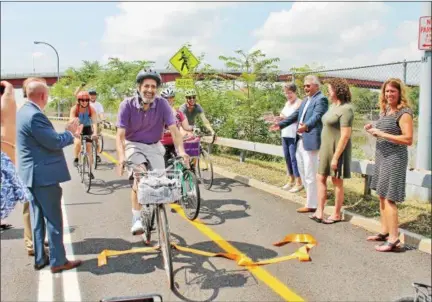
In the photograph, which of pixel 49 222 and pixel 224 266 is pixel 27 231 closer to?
pixel 49 222

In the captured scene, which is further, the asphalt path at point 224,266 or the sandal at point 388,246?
the sandal at point 388,246

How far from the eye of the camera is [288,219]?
5938 millimetres

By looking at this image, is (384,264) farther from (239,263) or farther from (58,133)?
(58,133)

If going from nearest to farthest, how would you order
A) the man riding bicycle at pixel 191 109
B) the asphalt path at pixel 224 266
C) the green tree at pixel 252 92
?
the asphalt path at pixel 224 266
the man riding bicycle at pixel 191 109
the green tree at pixel 252 92

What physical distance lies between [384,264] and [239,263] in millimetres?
1309

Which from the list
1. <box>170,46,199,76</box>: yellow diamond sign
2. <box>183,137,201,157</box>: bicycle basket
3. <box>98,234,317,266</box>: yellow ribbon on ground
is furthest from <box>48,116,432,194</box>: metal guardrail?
<box>170,46,199,76</box>: yellow diamond sign

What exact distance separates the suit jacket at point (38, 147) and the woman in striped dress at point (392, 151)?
2.82 meters

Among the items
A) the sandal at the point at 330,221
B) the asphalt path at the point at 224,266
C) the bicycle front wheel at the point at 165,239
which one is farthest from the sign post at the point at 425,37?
the sandal at the point at 330,221

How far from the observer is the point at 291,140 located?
756 cm

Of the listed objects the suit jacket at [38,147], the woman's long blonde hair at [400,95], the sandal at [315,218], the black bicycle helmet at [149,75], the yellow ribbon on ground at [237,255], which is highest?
the black bicycle helmet at [149,75]

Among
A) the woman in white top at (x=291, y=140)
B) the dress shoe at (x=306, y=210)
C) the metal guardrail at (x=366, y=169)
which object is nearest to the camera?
the metal guardrail at (x=366, y=169)

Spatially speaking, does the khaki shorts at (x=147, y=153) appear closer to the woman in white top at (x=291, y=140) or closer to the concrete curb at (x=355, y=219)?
the concrete curb at (x=355, y=219)

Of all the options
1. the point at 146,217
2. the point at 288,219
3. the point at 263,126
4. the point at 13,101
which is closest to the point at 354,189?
the point at 288,219

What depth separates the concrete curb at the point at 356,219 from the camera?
435 centimetres
